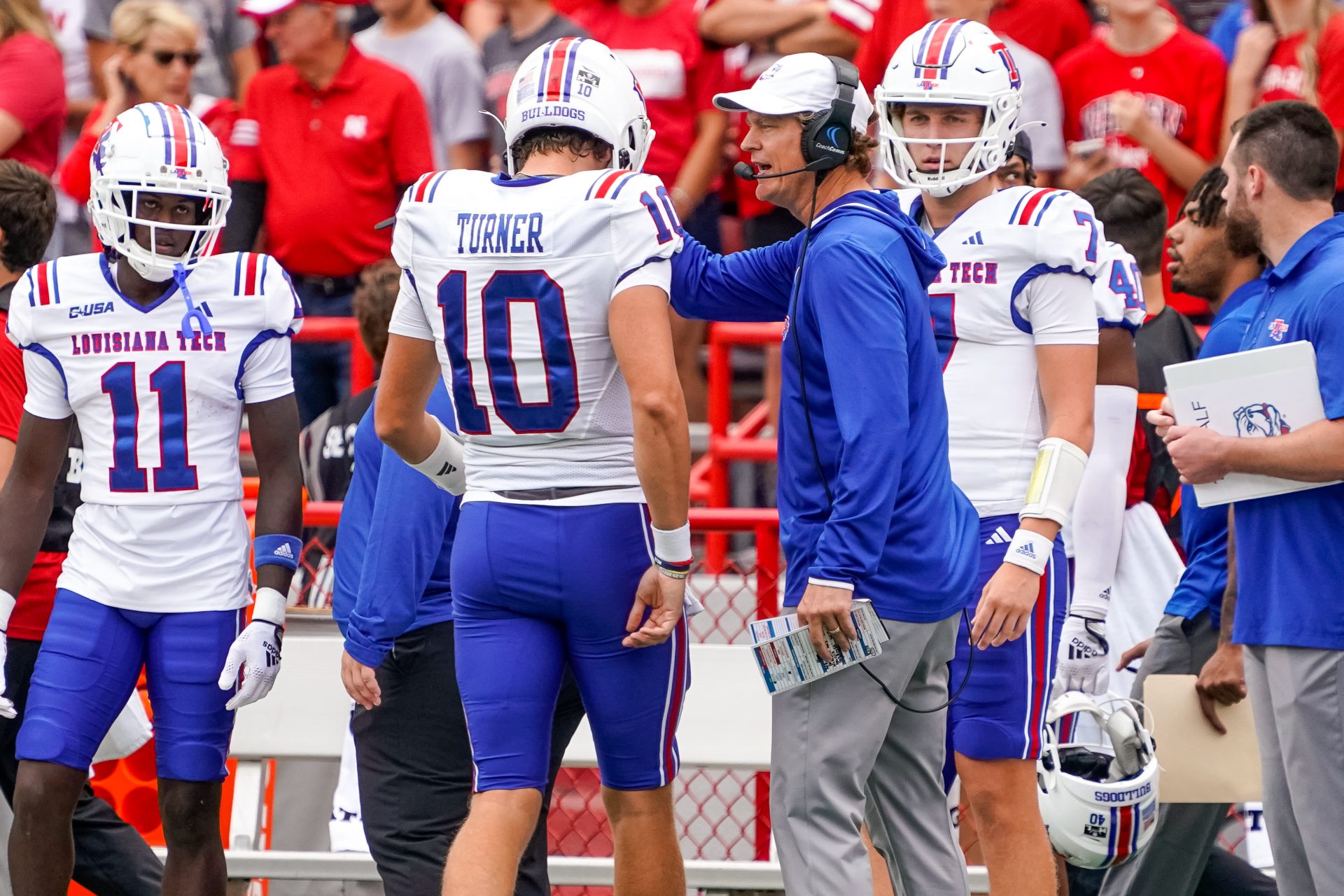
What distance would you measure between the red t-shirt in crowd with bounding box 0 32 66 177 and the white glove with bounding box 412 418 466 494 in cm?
388

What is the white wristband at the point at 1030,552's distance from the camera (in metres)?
4.05

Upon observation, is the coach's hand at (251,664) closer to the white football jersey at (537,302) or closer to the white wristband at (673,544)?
the white football jersey at (537,302)

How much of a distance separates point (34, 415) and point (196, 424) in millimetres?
417

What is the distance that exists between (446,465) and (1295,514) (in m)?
1.98

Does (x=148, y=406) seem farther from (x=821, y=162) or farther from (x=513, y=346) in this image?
(x=821, y=162)

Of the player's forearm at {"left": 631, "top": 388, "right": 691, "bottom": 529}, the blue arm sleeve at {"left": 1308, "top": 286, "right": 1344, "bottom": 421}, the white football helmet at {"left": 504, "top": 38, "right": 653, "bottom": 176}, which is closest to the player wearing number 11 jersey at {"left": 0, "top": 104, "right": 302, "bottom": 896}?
the white football helmet at {"left": 504, "top": 38, "right": 653, "bottom": 176}

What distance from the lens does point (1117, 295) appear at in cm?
467

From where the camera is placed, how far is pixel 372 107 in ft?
24.3

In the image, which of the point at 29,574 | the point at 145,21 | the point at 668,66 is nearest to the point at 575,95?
the point at 29,574

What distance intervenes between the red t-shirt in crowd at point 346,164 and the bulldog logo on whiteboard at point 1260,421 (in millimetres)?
4186

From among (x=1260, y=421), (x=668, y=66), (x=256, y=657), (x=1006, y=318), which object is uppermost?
(x=668, y=66)

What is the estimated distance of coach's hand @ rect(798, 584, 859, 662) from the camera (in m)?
3.67

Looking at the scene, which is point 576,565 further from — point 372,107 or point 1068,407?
point 372,107

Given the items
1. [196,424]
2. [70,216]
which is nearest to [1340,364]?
[196,424]
